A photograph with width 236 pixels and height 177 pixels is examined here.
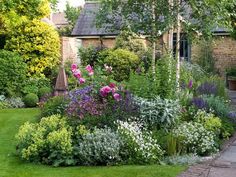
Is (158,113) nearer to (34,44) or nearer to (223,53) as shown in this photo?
(34,44)

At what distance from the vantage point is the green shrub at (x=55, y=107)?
31.7ft

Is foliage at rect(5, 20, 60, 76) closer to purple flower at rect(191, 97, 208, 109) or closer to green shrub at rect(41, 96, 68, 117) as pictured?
green shrub at rect(41, 96, 68, 117)

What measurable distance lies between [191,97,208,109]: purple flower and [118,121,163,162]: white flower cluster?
2.56 meters

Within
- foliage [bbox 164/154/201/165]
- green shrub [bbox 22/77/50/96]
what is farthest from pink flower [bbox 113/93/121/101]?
green shrub [bbox 22/77/50/96]

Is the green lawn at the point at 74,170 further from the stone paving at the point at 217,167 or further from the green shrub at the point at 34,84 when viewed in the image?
the green shrub at the point at 34,84

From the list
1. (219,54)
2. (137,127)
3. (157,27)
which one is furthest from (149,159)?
(219,54)

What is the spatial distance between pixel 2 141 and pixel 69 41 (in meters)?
13.2

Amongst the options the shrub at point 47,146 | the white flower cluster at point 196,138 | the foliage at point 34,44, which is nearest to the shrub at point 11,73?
the foliage at point 34,44

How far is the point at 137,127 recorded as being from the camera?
809 centimetres

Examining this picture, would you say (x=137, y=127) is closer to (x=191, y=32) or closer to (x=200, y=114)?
(x=200, y=114)

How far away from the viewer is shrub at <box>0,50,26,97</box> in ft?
54.2

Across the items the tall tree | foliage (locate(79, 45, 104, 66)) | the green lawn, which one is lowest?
the green lawn

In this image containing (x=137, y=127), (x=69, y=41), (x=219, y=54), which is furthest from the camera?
(x=219, y=54)

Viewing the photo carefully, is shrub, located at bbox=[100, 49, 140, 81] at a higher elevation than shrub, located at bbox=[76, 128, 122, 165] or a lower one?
higher
